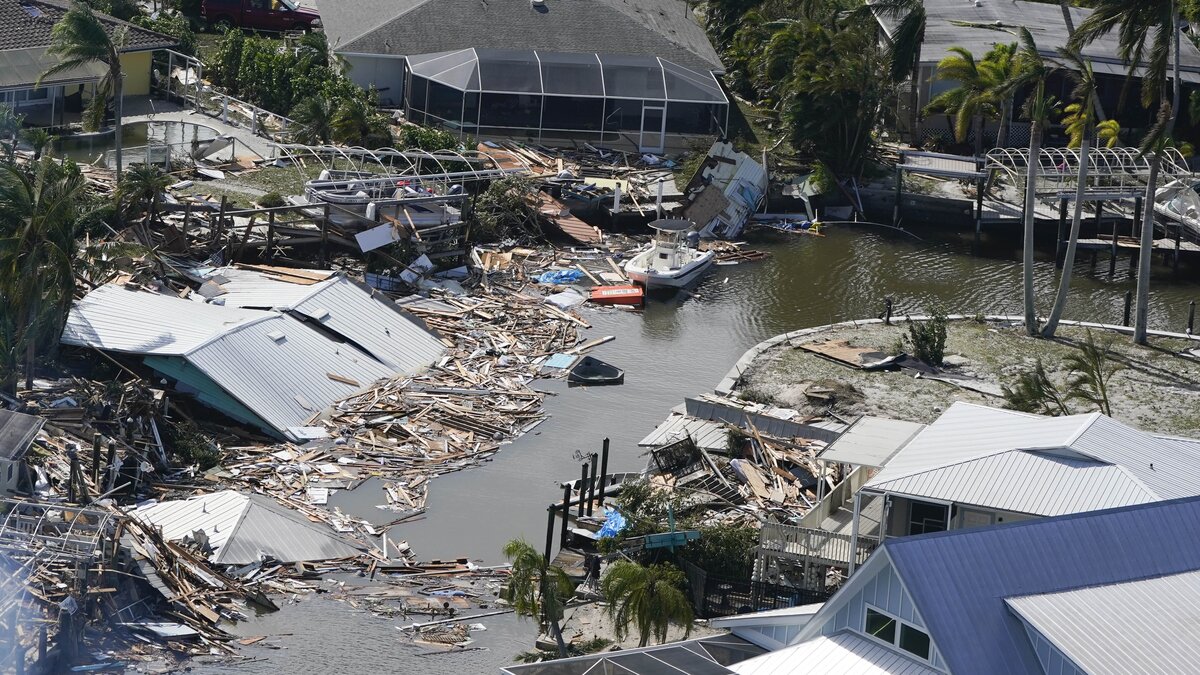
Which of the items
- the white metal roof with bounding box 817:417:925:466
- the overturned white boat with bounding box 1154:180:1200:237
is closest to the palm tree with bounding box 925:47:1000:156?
the overturned white boat with bounding box 1154:180:1200:237

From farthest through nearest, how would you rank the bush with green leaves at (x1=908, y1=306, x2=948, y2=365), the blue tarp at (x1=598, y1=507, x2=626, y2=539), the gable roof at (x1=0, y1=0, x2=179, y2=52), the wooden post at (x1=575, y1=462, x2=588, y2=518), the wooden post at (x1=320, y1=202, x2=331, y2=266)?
the gable roof at (x1=0, y1=0, x2=179, y2=52) → the wooden post at (x1=320, y1=202, x2=331, y2=266) → the bush with green leaves at (x1=908, y1=306, x2=948, y2=365) → the wooden post at (x1=575, y1=462, x2=588, y2=518) → the blue tarp at (x1=598, y1=507, x2=626, y2=539)

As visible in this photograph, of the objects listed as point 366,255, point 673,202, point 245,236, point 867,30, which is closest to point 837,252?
point 673,202

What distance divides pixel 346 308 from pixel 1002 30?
34.7 meters

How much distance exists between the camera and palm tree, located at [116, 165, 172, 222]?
41281 millimetres

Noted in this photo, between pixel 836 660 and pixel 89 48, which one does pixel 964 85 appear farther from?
pixel 836 660

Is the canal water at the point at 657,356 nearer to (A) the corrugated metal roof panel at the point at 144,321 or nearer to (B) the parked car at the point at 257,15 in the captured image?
(A) the corrugated metal roof panel at the point at 144,321

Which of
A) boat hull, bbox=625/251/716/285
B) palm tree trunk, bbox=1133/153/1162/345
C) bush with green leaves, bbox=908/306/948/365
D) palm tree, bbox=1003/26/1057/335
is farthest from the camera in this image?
boat hull, bbox=625/251/716/285

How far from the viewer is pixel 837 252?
53.0 meters

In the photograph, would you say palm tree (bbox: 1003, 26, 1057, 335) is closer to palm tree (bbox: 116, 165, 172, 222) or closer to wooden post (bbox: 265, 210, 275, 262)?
wooden post (bbox: 265, 210, 275, 262)

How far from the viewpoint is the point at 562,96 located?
56.4m

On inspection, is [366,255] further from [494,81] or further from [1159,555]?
[1159,555]

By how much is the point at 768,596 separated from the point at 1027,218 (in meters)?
19.0

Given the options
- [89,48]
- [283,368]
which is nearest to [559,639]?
[283,368]

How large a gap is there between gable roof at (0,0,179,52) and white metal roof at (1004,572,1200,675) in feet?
123
